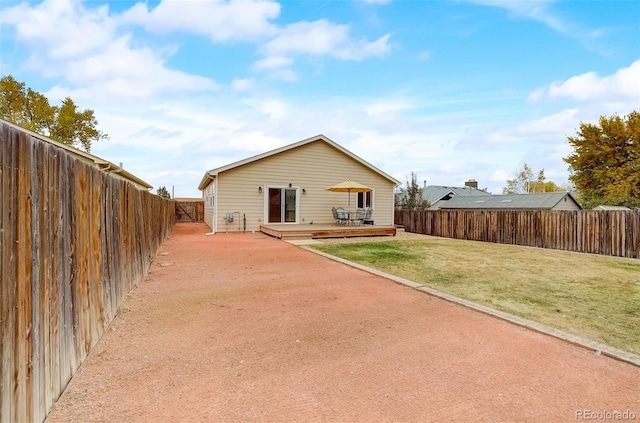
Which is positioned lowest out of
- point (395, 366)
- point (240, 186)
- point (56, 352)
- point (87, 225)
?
point (395, 366)

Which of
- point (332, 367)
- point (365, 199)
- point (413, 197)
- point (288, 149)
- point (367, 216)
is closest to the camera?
point (332, 367)

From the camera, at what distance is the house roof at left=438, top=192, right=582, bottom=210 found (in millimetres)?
28000

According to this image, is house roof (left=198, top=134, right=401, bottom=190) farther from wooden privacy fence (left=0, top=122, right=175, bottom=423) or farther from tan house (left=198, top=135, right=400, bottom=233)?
wooden privacy fence (left=0, top=122, right=175, bottom=423)

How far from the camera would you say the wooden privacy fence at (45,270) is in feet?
5.41

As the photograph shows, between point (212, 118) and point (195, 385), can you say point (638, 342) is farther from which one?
point (212, 118)

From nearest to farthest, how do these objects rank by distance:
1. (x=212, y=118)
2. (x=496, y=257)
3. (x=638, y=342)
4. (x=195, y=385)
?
(x=195, y=385) < (x=638, y=342) < (x=496, y=257) < (x=212, y=118)

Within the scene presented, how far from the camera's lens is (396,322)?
12.5ft

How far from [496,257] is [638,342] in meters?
5.97

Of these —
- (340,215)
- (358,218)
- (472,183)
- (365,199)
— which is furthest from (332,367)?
(472,183)

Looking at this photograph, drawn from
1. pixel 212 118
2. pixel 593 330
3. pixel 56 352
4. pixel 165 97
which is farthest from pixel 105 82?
pixel 593 330

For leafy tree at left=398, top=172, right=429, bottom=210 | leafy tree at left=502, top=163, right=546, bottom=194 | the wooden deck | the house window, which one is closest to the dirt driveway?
the wooden deck

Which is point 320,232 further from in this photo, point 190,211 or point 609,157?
point 609,157

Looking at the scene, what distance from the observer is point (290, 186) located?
1536cm

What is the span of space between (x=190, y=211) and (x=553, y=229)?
24.4m
